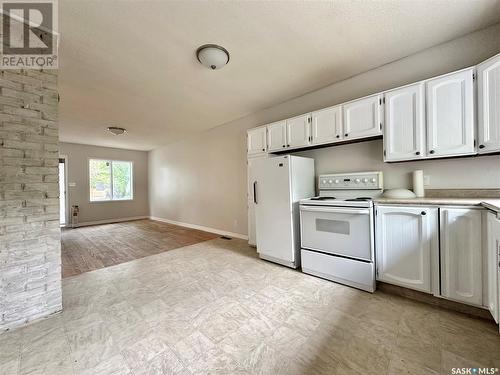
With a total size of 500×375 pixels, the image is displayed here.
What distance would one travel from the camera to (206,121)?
4.45 m

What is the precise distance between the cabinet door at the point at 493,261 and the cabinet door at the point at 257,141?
101 inches

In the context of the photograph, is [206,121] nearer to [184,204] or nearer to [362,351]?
[184,204]

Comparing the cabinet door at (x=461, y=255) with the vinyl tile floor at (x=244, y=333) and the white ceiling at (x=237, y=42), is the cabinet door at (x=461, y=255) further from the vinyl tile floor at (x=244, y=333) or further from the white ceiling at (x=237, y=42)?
the white ceiling at (x=237, y=42)

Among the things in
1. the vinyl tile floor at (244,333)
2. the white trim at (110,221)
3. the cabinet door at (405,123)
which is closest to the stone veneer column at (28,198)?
the vinyl tile floor at (244,333)

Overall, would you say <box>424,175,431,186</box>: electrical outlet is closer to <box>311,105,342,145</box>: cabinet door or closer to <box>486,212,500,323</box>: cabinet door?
<box>486,212,500,323</box>: cabinet door

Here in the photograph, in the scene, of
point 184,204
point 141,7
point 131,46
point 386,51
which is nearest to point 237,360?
point 141,7

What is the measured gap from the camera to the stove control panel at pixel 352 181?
8.00ft

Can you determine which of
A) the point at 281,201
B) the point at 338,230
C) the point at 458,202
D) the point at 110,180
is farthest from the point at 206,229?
the point at 458,202

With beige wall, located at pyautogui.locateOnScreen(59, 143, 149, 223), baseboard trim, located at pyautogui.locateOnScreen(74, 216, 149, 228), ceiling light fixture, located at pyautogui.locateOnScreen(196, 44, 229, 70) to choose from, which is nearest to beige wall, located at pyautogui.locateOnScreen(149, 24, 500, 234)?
beige wall, located at pyautogui.locateOnScreen(59, 143, 149, 223)

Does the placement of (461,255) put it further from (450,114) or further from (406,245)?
(450,114)

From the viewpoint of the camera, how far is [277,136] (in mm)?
3156

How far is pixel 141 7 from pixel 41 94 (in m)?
1.22

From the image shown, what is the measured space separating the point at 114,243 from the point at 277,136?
3973mm

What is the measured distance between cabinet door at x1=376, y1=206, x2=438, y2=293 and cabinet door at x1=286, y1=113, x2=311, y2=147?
4.29 ft
